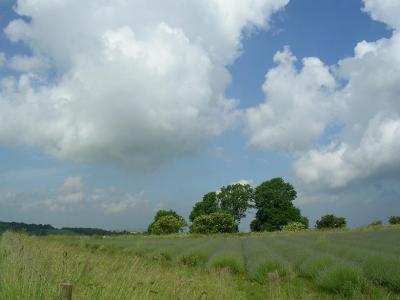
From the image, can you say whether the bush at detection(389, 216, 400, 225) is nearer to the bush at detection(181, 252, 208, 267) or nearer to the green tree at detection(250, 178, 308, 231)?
the green tree at detection(250, 178, 308, 231)

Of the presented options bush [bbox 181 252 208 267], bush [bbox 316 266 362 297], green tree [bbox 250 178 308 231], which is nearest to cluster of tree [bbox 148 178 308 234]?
green tree [bbox 250 178 308 231]

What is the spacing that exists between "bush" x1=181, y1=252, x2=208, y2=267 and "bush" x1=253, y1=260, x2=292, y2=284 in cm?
567

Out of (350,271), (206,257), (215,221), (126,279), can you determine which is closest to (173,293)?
(126,279)

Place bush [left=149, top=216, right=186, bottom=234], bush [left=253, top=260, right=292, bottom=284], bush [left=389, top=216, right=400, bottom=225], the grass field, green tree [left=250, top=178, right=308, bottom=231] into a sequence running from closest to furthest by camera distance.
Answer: the grass field → bush [left=253, top=260, right=292, bottom=284] → bush [left=389, top=216, right=400, bottom=225] → bush [left=149, top=216, right=186, bottom=234] → green tree [left=250, top=178, right=308, bottom=231]

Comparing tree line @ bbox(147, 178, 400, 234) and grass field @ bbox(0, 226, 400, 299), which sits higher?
tree line @ bbox(147, 178, 400, 234)

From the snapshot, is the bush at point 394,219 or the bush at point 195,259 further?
the bush at point 394,219

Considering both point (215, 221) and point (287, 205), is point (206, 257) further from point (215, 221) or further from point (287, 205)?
point (287, 205)

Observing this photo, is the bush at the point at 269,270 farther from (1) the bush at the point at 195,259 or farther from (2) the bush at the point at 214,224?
(2) the bush at the point at 214,224

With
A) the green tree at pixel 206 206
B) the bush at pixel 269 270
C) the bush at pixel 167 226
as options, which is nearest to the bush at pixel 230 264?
the bush at pixel 269 270

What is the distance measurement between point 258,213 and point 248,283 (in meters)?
87.4

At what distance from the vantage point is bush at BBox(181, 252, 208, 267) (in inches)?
1005

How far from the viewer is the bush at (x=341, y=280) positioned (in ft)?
46.6

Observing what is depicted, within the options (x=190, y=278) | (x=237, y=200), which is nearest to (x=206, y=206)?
(x=237, y=200)

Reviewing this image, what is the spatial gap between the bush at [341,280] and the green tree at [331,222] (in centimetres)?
8916
